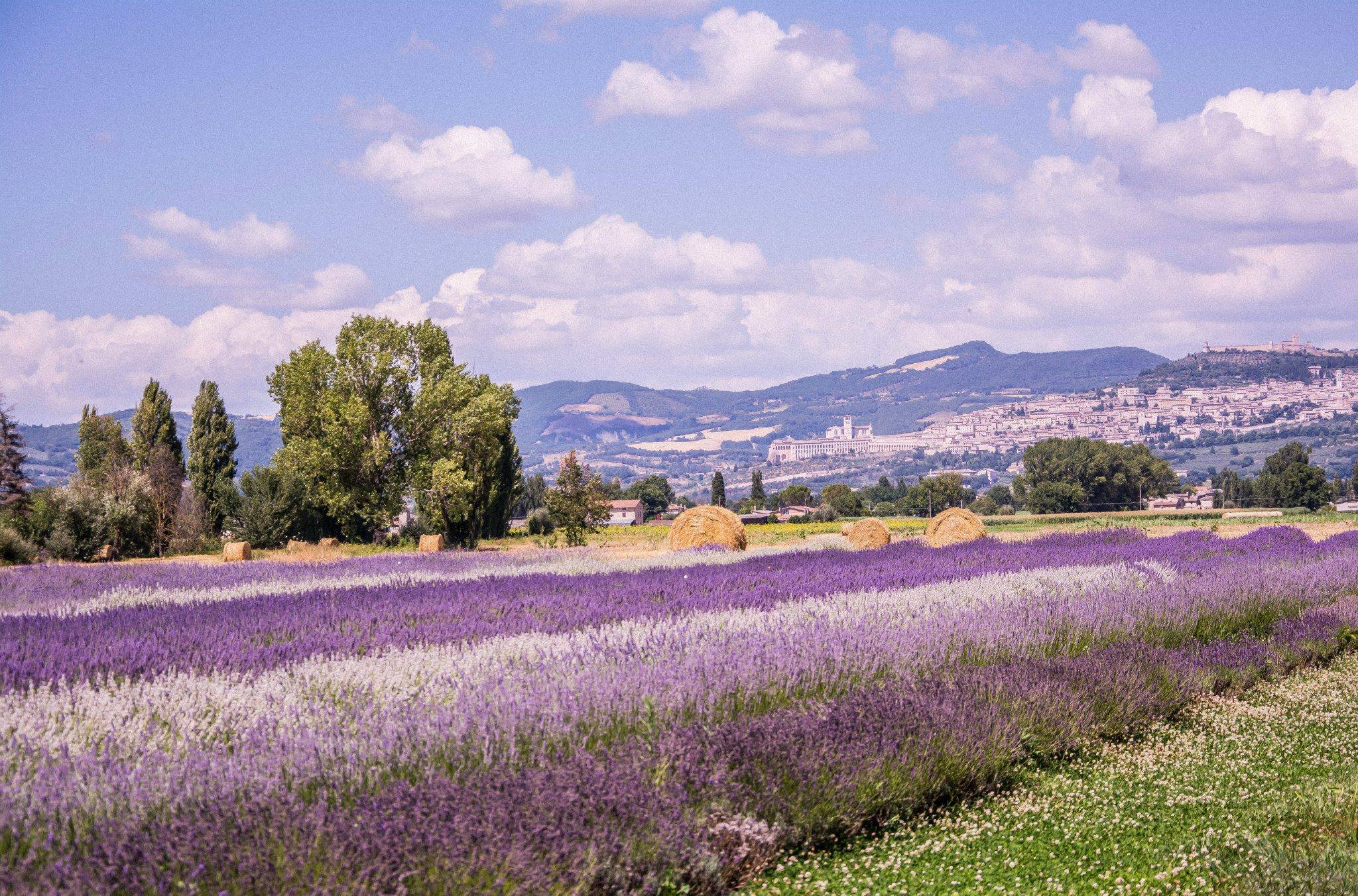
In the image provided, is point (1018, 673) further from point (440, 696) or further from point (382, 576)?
point (382, 576)

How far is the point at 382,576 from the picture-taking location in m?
12.9

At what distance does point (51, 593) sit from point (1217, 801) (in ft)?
37.1

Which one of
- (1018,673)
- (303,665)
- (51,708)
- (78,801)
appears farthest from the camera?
(1018,673)

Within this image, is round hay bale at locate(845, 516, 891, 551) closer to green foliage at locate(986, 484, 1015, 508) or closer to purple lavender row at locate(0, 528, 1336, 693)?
purple lavender row at locate(0, 528, 1336, 693)

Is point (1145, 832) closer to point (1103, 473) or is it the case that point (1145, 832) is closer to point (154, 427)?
point (154, 427)

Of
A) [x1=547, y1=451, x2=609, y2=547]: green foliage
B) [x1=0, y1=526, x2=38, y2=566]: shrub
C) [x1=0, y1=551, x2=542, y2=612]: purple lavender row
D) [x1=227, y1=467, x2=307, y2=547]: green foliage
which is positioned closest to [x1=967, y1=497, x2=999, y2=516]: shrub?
[x1=547, y1=451, x2=609, y2=547]: green foliage

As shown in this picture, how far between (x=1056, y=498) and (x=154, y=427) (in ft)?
318

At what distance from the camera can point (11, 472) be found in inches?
1035

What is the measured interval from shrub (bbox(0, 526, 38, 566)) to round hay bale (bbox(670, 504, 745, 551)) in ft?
44.2

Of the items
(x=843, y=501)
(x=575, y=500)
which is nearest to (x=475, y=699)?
(x=575, y=500)

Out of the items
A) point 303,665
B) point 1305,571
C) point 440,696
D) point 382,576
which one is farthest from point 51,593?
point 1305,571

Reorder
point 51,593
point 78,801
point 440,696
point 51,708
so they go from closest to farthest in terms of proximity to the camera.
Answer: point 78,801, point 51,708, point 440,696, point 51,593

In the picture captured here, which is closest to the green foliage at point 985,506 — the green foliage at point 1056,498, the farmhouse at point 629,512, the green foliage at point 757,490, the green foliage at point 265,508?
the green foliage at point 1056,498

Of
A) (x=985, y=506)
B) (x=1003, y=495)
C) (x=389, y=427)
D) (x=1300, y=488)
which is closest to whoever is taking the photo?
(x=389, y=427)
